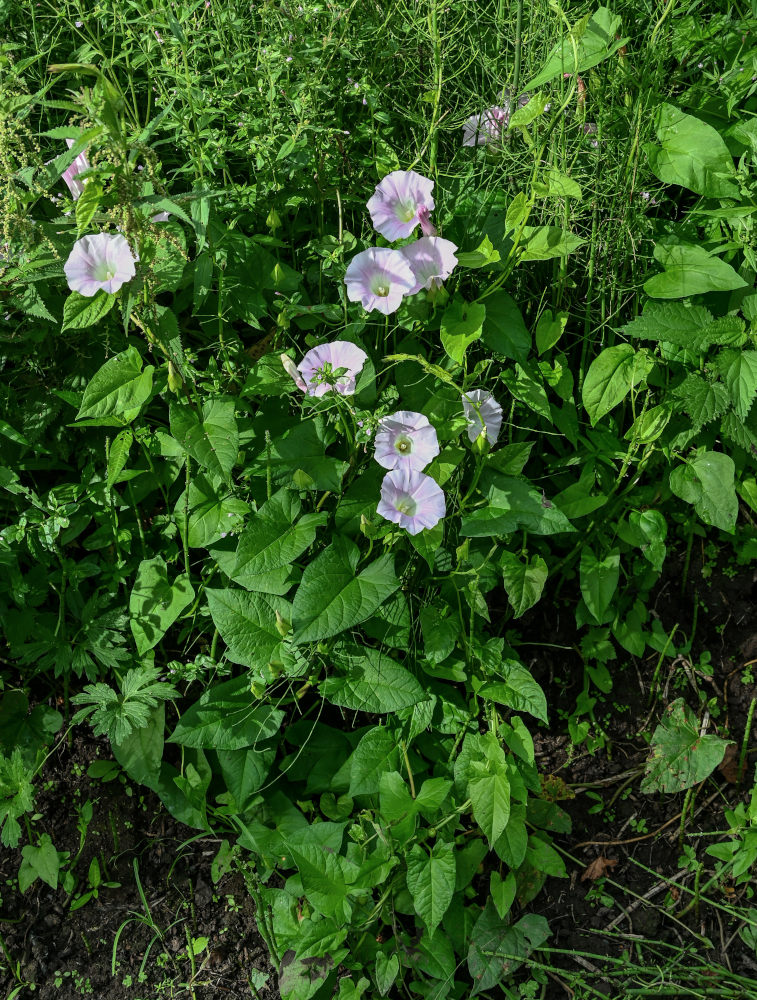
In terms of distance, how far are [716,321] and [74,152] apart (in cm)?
118

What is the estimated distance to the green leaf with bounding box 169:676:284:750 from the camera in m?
1.49

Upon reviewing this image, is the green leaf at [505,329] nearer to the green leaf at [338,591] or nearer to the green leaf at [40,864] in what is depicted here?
the green leaf at [338,591]

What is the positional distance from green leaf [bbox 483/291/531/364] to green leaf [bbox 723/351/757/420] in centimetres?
39

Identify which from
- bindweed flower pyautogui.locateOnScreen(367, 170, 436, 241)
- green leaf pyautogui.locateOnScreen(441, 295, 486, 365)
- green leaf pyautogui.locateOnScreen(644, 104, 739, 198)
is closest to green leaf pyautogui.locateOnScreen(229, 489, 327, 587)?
green leaf pyautogui.locateOnScreen(441, 295, 486, 365)

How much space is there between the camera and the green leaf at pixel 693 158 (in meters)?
1.60

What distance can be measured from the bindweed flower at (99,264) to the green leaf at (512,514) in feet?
2.33

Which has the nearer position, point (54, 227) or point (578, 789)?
point (54, 227)

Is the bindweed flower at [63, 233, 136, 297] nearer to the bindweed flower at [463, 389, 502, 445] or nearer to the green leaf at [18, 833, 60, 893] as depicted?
the bindweed flower at [463, 389, 502, 445]

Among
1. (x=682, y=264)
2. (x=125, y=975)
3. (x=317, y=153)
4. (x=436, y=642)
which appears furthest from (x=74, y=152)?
(x=125, y=975)

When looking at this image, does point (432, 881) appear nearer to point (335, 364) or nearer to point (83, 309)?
point (335, 364)

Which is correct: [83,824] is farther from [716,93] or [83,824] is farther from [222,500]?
[716,93]

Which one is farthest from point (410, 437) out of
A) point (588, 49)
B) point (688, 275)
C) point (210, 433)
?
point (588, 49)

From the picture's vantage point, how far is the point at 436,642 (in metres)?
1.55

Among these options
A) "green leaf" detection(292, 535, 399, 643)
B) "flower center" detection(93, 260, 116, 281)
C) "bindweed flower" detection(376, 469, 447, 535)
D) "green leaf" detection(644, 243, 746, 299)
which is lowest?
"green leaf" detection(292, 535, 399, 643)
